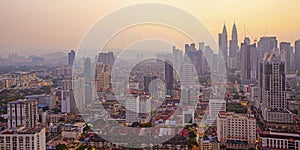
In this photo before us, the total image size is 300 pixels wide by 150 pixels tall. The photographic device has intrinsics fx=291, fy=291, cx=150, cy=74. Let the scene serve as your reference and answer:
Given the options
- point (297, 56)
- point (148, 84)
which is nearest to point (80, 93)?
point (148, 84)

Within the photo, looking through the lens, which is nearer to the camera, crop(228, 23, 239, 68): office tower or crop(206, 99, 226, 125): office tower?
crop(206, 99, 226, 125): office tower

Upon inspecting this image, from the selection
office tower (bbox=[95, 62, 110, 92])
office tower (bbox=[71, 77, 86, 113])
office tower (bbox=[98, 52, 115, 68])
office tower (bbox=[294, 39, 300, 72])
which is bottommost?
office tower (bbox=[71, 77, 86, 113])

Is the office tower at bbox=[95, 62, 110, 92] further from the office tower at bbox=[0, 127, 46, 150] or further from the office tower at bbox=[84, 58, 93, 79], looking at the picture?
the office tower at bbox=[0, 127, 46, 150]

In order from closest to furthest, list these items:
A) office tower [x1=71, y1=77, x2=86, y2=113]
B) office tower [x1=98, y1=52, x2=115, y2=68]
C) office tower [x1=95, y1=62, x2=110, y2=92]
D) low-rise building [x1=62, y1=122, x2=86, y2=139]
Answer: office tower [x1=98, y1=52, x2=115, y2=68], office tower [x1=95, y1=62, x2=110, y2=92], office tower [x1=71, y1=77, x2=86, y2=113], low-rise building [x1=62, y1=122, x2=86, y2=139]

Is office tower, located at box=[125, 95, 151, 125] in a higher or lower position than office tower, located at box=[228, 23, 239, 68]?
lower

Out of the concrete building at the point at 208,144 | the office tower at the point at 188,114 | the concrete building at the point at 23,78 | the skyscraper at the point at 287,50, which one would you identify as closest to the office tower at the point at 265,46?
the skyscraper at the point at 287,50

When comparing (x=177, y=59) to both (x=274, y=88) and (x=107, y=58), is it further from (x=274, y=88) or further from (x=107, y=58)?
(x=274, y=88)

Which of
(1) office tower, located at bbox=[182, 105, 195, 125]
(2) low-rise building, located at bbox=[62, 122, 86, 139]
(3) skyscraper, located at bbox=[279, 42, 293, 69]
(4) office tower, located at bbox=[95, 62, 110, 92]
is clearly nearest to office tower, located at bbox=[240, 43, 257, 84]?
(3) skyscraper, located at bbox=[279, 42, 293, 69]
